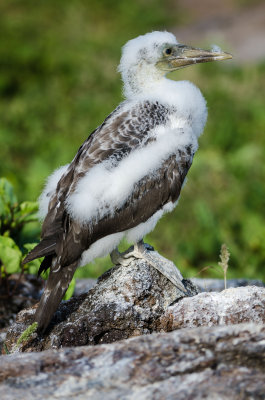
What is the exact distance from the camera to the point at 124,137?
3.96m

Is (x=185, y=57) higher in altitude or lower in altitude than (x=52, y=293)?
higher

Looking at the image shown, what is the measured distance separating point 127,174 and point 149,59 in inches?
37.4

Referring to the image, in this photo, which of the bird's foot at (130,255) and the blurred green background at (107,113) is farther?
the blurred green background at (107,113)

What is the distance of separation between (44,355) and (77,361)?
0.48 ft

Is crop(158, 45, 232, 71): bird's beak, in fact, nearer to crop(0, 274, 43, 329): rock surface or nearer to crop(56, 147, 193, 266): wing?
crop(56, 147, 193, 266): wing

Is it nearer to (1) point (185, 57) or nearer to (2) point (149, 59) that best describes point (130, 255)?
(2) point (149, 59)

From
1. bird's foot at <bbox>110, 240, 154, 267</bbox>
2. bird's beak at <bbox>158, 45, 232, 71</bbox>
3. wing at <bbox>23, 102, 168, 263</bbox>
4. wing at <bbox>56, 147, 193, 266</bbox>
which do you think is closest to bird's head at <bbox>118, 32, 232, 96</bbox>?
bird's beak at <bbox>158, 45, 232, 71</bbox>

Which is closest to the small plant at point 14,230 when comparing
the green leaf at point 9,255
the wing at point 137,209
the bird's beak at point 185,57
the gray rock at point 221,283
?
the green leaf at point 9,255

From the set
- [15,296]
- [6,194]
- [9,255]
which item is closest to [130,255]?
[9,255]

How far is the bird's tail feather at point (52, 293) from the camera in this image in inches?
140

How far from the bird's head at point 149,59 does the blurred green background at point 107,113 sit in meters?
2.23

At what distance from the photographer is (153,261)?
4.00 m

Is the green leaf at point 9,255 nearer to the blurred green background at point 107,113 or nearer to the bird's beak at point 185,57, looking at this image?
the bird's beak at point 185,57

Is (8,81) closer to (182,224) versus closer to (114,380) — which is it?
(182,224)
